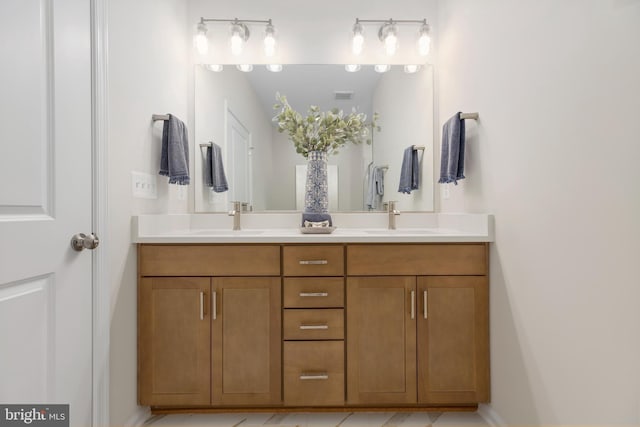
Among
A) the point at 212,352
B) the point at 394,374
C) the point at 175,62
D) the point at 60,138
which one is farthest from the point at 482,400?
the point at 175,62

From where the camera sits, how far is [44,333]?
1017mm

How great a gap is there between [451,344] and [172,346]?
4.10 ft

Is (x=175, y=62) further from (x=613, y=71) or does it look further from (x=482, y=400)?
(x=482, y=400)

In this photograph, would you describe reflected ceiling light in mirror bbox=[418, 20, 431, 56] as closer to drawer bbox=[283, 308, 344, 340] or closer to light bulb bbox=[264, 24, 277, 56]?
light bulb bbox=[264, 24, 277, 56]

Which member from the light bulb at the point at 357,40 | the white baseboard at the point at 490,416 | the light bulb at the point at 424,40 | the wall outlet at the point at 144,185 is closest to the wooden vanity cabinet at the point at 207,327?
the wall outlet at the point at 144,185

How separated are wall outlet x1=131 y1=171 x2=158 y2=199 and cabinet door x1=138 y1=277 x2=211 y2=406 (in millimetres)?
399

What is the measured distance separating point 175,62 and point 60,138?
3.49 ft

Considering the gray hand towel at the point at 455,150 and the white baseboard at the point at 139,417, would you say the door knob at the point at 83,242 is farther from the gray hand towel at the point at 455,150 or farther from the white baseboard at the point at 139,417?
the gray hand towel at the point at 455,150

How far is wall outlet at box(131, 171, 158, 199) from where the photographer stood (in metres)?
1.49

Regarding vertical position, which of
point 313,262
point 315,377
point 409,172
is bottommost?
point 315,377

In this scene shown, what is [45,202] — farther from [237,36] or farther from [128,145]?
[237,36]

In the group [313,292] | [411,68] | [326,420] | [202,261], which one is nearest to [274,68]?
[411,68]

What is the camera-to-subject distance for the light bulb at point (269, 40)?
2029 millimetres

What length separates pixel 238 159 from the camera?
6.88 feet
